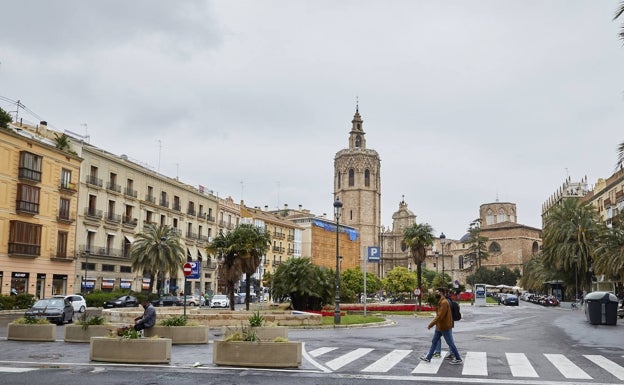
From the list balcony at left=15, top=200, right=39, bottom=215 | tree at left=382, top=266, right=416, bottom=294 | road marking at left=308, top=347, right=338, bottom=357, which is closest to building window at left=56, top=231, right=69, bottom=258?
balcony at left=15, top=200, right=39, bottom=215

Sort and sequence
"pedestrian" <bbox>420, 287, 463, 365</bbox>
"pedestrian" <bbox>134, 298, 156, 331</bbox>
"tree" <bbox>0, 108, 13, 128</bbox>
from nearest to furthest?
"pedestrian" <bbox>420, 287, 463, 365</bbox>
"pedestrian" <bbox>134, 298, 156, 331</bbox>
"tree" <bbox>0, 108, 13, 128</bbox>

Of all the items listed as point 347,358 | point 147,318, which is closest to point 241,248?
point 147,318

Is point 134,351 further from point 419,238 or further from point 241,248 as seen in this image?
point 419,238

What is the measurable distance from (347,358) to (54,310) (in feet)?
59.3

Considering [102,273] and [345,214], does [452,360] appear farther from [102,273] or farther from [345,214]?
[345,214]

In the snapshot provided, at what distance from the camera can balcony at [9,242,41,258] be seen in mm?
44181

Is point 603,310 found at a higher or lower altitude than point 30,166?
lower

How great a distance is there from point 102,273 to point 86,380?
47302 millimetres

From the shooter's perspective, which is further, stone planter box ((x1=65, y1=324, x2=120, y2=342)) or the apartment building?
the apartment building

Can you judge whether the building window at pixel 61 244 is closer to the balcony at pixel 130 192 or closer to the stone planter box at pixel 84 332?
the balcony at pixel 130 192

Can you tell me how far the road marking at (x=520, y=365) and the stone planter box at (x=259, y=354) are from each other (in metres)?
4.56

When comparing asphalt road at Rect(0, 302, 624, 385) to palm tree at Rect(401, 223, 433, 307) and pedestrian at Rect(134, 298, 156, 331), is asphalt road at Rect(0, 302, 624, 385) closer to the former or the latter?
pedestrian at Rect(134, 298, 156, 331)

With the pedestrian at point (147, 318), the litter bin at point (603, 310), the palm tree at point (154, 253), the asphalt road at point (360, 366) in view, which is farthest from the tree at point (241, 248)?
the palm tree at point (154, 253)

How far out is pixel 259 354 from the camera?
12.7 meters
